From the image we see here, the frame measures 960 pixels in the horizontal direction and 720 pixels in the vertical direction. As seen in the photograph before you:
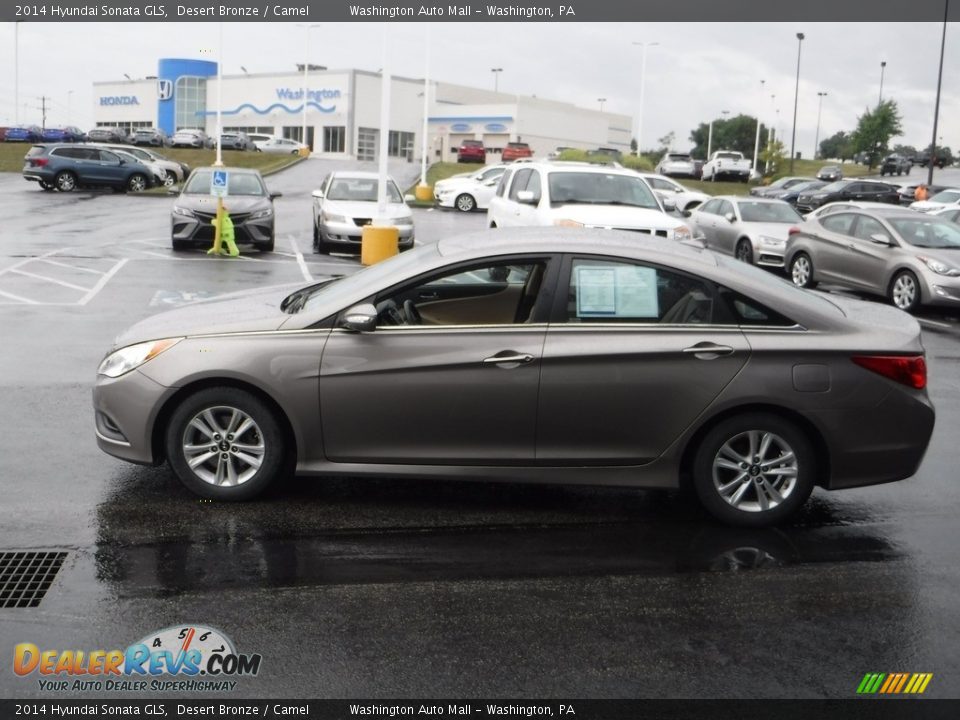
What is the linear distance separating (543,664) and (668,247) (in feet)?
9.91

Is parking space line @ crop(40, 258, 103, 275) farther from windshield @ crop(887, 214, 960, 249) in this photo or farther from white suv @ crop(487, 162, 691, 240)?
windshield @ crop(887, 214, 960, 249)

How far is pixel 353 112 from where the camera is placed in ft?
301

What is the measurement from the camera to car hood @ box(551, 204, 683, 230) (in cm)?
1440

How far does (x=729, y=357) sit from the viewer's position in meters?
5.89

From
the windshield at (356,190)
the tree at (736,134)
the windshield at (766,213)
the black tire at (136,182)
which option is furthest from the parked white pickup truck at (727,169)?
the tree at (736,134)

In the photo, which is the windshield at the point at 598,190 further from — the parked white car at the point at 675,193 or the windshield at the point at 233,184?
the parked white car at the point at 675,193

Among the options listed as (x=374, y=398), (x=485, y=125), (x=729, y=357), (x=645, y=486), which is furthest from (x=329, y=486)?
(x=485, y=125)

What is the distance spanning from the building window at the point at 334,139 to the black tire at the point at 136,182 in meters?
53.9

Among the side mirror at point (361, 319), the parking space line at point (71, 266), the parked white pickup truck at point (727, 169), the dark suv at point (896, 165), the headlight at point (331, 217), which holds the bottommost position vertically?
the parking space line at point (71, 266)

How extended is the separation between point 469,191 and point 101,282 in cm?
2209

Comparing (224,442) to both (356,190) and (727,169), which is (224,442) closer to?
(356,190)

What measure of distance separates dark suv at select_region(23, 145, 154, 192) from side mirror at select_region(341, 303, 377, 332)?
117ft

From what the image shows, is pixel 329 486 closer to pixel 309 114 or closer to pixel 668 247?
pixel 668 247

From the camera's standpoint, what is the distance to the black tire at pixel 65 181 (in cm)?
3841
